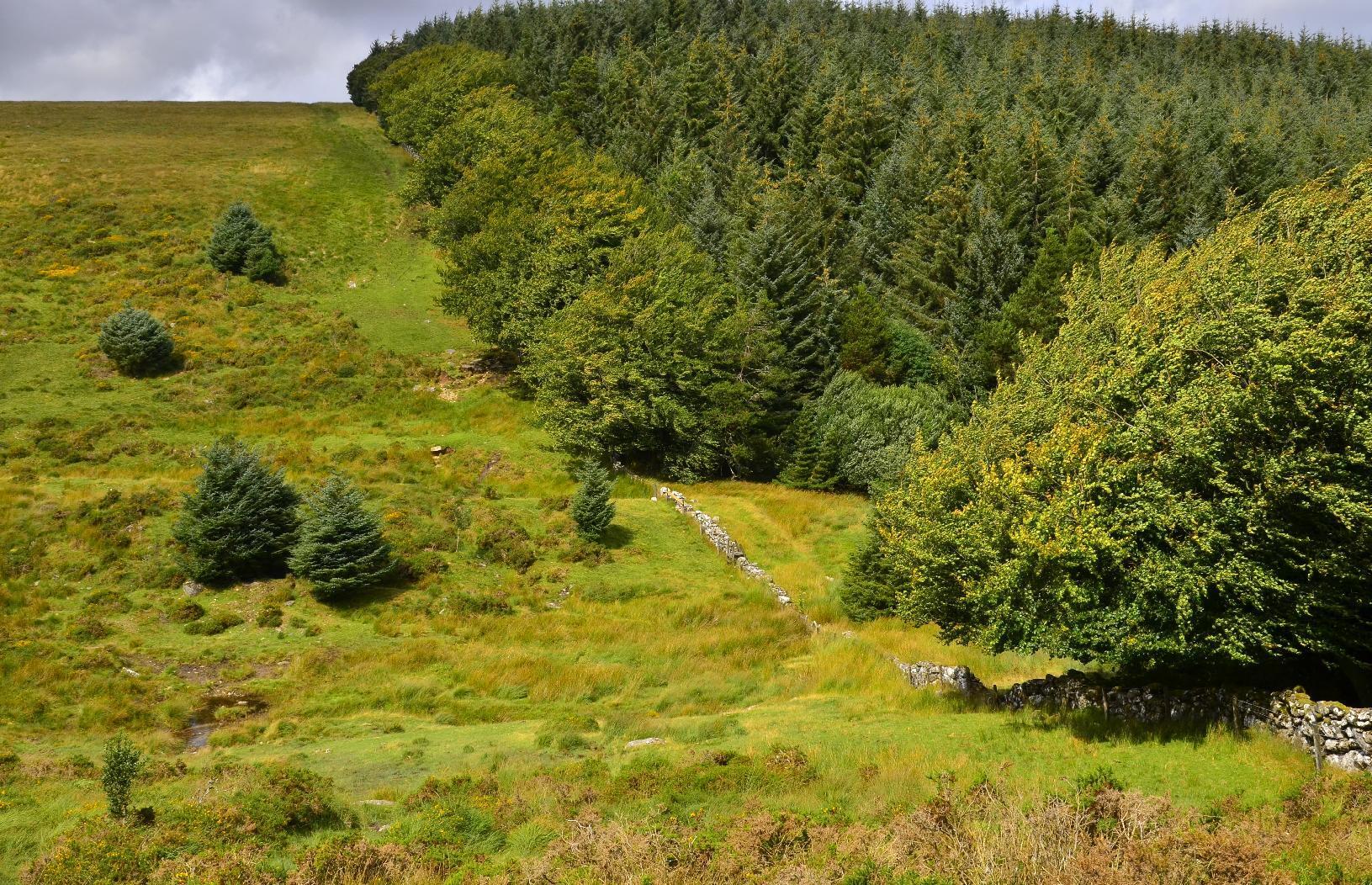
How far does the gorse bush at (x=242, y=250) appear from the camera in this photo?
65250 mm

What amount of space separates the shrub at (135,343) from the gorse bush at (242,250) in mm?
14424

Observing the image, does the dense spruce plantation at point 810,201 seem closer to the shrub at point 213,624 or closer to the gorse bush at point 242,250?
the gorse bush at point 242,250

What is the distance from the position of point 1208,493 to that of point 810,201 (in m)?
63.4

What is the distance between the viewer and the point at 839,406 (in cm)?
5412

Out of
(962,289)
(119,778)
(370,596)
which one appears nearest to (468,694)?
(370,596)

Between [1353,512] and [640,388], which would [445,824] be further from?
[640,388]

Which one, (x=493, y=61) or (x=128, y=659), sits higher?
(x=493, y=61)

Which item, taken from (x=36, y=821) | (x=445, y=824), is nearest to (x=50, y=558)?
(x=36, y=821)

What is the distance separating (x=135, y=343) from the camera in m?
50.4

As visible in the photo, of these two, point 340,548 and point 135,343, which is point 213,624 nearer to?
point 340,548

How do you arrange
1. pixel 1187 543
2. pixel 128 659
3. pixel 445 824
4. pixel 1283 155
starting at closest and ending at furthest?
pixel 445 824 → pixel 1187 543 → pixel 128 659 → pixel 1283 155

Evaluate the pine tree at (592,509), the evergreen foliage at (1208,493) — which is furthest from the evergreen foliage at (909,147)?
the evergreen foliage at (1208,493)

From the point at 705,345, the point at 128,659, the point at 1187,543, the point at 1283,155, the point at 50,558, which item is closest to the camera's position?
the point at 1187,543

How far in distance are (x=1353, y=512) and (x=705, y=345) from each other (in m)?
37.8
